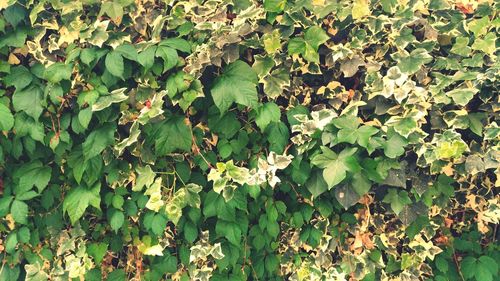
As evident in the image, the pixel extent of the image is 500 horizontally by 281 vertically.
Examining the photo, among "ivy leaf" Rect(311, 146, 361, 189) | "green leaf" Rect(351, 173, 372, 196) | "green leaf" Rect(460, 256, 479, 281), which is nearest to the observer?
"ivy leaf" Rect(311, 146, 361, 189)

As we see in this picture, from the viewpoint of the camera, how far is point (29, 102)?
90.8 inches

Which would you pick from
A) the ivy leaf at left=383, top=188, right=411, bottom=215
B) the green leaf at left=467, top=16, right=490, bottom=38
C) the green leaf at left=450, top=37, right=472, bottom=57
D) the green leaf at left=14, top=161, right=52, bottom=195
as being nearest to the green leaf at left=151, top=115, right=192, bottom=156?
the green leaf at left=14, top=161, right=52, bottom=195

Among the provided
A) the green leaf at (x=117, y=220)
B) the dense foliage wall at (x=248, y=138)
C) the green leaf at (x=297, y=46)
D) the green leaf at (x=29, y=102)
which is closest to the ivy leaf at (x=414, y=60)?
the dense foliage wall at (x=248, y=138)

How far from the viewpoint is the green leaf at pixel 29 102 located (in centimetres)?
230

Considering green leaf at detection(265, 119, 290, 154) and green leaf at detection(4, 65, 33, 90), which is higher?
green leaf at detection(4, 65, 33, 90)

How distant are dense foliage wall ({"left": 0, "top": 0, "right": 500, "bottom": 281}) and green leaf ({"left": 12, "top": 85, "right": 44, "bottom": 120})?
Result: 0.01m

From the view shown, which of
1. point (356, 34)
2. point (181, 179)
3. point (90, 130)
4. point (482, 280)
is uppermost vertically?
point (356, 34)

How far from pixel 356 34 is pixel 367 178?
72 cm

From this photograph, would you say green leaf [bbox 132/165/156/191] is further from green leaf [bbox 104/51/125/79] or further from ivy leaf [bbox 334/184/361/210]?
ivy leaf [bbox 334/184/361/210]

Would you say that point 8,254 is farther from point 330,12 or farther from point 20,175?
point 330,12

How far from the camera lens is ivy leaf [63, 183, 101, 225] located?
233cm

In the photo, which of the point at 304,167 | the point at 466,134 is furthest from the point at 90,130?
the point at 466,134

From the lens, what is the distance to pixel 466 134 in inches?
97.0

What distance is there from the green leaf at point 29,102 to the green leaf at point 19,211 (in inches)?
18.2
